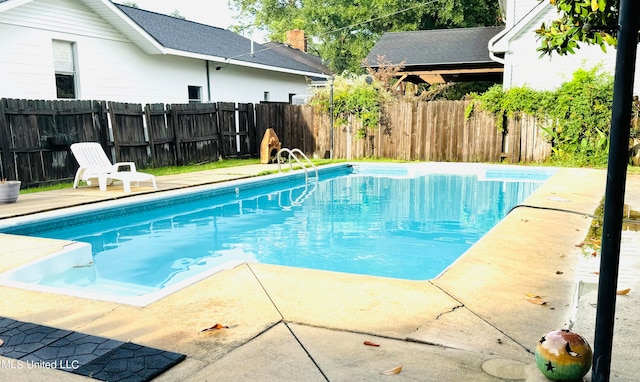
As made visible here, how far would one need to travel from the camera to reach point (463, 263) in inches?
167

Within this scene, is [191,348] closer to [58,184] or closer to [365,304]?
[365,304]

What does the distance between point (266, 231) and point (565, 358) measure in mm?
5557

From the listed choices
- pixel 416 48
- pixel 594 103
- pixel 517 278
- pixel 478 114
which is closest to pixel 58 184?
pixel 517 278

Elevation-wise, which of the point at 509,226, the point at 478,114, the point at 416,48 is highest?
the point at 416,48

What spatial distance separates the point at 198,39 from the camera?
1642 centimetres

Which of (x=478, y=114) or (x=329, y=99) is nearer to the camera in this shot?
(x=478, y=114)

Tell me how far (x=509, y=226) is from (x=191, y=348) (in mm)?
4062

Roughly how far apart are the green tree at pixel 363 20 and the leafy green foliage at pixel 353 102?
1210cm

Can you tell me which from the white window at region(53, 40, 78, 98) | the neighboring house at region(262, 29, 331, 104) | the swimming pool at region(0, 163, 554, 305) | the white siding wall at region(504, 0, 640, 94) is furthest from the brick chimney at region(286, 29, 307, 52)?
the swimming pool at region(0, 163, 554, 305)

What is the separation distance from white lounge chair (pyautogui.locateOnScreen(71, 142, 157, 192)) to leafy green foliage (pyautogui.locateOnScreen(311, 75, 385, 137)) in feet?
24.4

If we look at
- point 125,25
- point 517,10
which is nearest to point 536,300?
point 125,25

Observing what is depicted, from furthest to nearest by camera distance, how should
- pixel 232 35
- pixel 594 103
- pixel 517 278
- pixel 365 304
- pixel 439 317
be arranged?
pixel 232 35 < pixel 594 103 < pixel 517 278 < pixel 365 304 < pixel 439 317

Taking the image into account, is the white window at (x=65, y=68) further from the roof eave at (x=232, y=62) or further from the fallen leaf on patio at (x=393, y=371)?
the fallen leaf on patio at (x=393, y=371)

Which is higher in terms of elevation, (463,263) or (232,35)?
(232,35)
